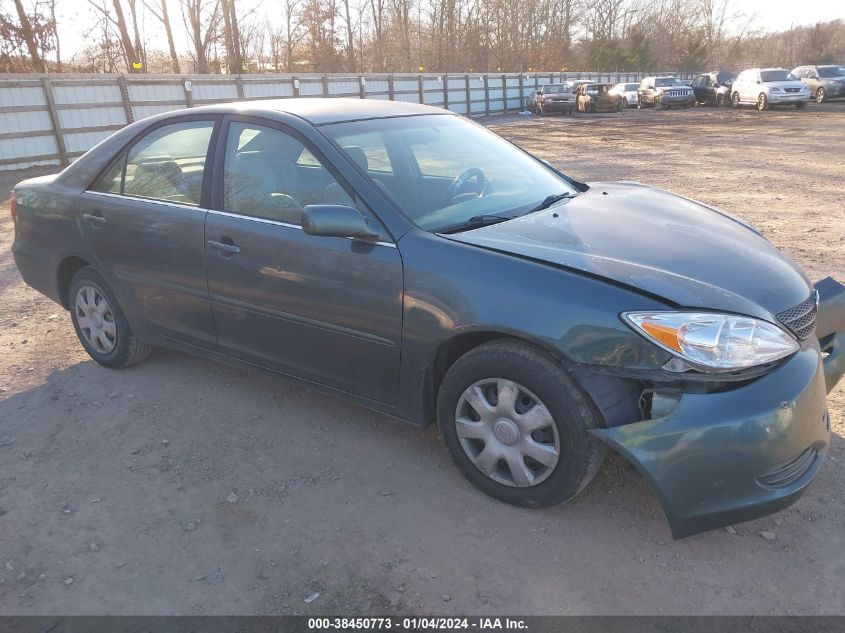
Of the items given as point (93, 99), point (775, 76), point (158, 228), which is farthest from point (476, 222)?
point (775, 76)

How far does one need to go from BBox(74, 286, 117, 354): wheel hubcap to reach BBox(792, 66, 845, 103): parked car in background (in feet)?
114

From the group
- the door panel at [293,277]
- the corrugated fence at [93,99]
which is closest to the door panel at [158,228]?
the door panel at [293,277]

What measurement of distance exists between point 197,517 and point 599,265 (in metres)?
2.03

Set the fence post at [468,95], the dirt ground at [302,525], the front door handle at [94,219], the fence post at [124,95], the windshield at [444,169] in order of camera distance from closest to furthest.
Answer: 1. the dirt ground at [302,525]
2. the windshield at [444,169]
3. the front door handle at [94,219]
4. the fence post at [124,95]
5. the fence post at [468,95]

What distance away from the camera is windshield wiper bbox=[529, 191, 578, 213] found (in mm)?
3340

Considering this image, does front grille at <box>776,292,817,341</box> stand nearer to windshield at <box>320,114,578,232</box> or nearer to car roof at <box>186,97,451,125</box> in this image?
windshield at <box>320,114,578,232</box>

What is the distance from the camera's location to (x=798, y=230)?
7.28 metres

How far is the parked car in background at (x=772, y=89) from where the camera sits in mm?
27859

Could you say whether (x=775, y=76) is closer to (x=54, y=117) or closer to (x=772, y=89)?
(x=772, y=89)

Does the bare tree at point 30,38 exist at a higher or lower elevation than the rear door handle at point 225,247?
higher

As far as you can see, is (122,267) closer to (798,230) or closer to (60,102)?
(798,230)

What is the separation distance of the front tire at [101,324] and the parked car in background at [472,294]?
24 millimetres

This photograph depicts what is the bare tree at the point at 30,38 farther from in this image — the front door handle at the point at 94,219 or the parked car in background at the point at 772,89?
the parked car in background at the point at 772,89

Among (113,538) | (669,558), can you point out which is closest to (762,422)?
(669,558)
